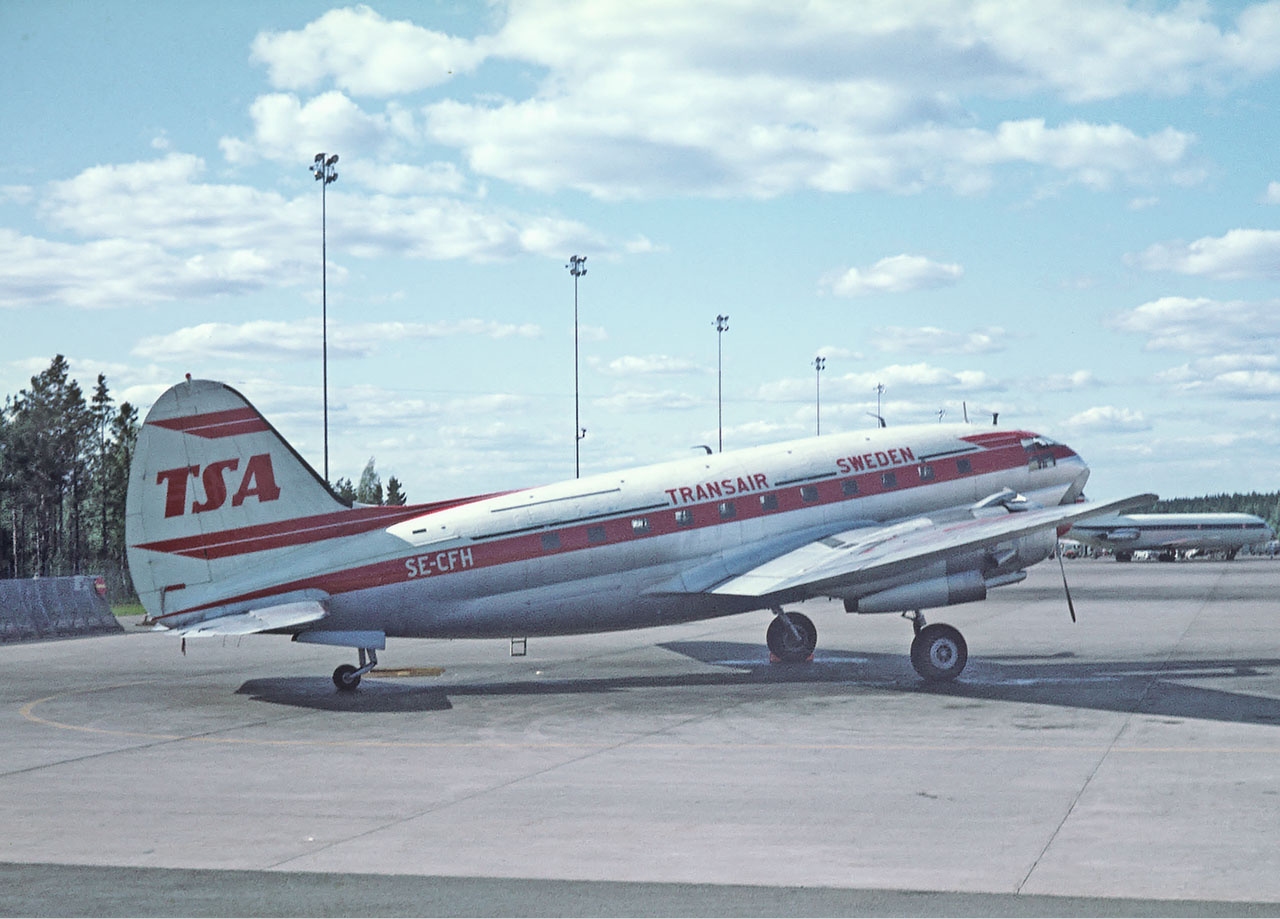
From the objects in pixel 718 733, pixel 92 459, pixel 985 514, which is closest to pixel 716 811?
pixel 718 733

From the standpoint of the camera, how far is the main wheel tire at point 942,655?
27.9 meters

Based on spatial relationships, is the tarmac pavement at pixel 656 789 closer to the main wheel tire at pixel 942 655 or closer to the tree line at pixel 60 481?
the main wheel tire at pixel 942 655

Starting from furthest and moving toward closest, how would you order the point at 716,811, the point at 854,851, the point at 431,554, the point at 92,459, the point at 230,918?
the point at 92,459 → the point at 431,554 → the point at 716,811 → the point at 854,851 → the point at 230,918

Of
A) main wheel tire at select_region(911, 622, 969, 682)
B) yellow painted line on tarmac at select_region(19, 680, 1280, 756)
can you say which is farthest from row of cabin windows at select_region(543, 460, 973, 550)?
yellow painted line on tarmac at select_region(19, 680, 1280, 756)

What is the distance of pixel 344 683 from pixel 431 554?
3.80 meters

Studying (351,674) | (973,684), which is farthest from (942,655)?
(351,674)

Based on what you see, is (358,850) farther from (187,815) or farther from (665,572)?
(665,572)

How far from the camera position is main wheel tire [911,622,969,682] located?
91.4ft

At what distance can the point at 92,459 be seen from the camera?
450 feet

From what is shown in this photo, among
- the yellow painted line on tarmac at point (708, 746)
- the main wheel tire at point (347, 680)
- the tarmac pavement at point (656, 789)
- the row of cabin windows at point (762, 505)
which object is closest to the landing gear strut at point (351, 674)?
the main wheel tire at point (347, 680)

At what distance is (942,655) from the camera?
27906 millimetres

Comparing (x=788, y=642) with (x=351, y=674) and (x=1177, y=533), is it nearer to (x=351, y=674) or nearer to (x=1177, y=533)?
(x=351, y=674)

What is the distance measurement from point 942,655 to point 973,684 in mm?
869

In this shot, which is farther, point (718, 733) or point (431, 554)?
point (431, 554)
